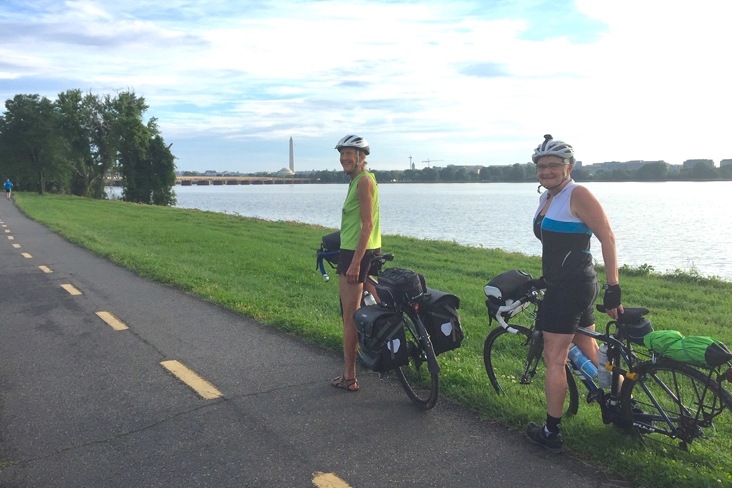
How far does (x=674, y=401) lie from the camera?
3.65 metres

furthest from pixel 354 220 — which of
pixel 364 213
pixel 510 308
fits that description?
pixel 510 308

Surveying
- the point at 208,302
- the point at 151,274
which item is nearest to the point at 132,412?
the point at 208,302

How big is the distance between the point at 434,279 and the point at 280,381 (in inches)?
274

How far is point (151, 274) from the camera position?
10.9m

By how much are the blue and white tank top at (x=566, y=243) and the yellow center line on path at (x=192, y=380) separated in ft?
9.43

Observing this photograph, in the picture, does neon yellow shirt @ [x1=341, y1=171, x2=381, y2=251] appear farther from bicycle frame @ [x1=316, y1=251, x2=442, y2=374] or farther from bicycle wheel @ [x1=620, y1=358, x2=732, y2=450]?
bicycle wheel @ [x1=620, y1=358, x2=732, y2=450]

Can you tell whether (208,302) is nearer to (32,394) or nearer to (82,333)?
(82,333)

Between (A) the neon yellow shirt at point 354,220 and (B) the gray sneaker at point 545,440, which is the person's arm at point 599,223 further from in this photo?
(A) the neon yellow shirt at point 354,220

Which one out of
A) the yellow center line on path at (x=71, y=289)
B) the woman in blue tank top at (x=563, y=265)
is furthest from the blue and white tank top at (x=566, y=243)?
the yellow center line on path at (x=71, y=289)

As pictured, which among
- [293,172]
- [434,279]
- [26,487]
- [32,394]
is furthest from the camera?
[293,172]

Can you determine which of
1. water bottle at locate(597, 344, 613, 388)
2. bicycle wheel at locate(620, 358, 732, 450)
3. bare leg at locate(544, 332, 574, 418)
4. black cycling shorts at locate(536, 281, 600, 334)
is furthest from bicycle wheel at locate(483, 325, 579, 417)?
bicycle wheel at locate(620, 358, 732, 450)

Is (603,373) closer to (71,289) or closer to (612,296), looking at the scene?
(612,296)

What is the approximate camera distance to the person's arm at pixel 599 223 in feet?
11.7

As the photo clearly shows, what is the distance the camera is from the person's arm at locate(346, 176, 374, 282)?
15.0 feet
